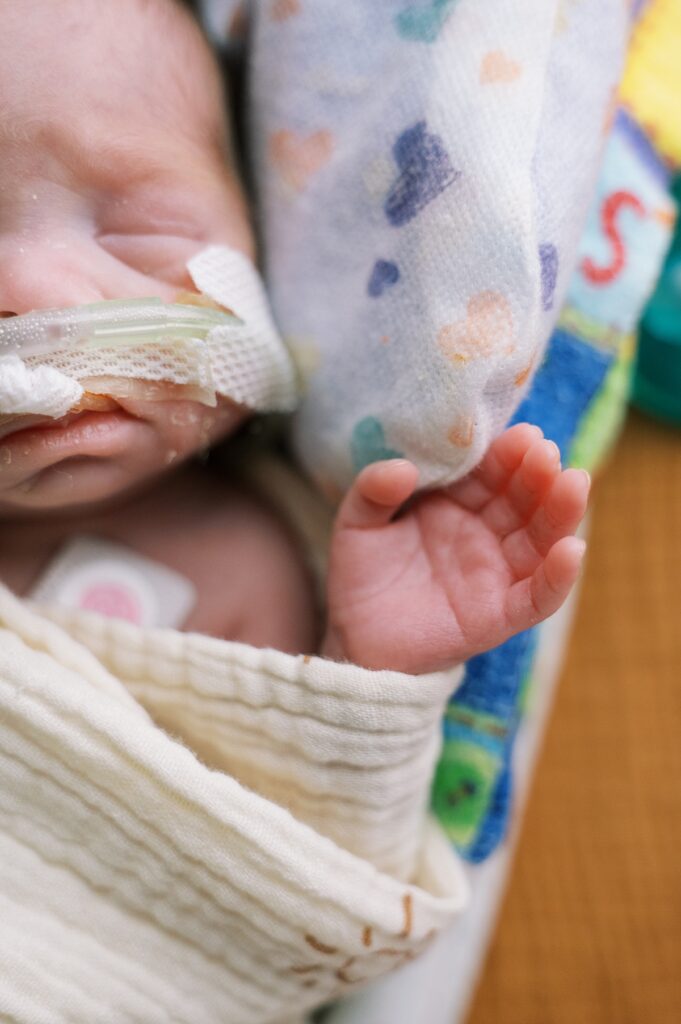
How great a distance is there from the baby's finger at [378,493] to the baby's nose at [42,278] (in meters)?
0.23

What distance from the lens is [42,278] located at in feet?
2.06

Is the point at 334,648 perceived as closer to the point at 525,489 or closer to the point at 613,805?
the point at 525,489

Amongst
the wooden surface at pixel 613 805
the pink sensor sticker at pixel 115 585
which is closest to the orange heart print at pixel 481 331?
the pink sensor sticker at pixel 115 585

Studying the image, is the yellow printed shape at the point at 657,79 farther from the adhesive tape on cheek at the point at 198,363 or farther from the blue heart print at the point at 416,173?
the adhesive tape on cheek at the point at 198,363

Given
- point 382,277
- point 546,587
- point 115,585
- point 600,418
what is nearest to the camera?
point 546,587

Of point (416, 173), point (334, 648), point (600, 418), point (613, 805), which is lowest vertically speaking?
point (613, 805)

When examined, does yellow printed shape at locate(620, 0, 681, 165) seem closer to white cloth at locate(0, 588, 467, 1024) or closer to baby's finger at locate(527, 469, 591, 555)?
A: baby's finger at locate(527, 469, 591, 555)

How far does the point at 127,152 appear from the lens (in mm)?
672

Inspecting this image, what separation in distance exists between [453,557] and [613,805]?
0.47 metres

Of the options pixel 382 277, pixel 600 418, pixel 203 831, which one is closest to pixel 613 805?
pixel 600 418

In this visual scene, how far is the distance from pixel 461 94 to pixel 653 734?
715mm

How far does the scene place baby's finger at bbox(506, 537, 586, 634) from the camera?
1.90 feet

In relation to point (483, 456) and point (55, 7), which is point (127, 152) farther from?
point (483, 456)

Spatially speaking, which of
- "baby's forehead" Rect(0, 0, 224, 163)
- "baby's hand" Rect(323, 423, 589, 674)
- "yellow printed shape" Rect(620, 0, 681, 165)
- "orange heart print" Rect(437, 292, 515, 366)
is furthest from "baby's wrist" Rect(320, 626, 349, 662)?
"yellow printed shape" Rect(620, 0, 681, 165)
